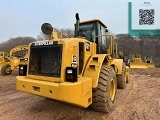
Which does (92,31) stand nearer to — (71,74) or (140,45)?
(71,74)

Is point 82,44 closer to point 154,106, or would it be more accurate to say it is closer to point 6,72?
point 154,106

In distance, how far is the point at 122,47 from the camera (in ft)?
100

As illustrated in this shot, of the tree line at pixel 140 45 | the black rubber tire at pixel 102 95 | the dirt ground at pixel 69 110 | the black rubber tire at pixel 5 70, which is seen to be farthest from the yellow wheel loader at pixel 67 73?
the tree line at pixel 140 45

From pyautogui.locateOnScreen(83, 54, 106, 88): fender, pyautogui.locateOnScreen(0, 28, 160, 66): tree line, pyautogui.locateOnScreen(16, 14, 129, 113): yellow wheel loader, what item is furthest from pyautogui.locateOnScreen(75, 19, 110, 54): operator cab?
pyautogui.locateOnScreen(0, 28, 160, 66): tree line

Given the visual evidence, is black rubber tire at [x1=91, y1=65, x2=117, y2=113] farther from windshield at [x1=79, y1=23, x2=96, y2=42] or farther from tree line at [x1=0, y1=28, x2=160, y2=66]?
tree line at [x1=0, y1=28, x2=160, y2=66]

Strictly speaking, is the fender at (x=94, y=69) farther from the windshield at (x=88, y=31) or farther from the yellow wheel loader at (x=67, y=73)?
the windshield at (x=88, y=31)

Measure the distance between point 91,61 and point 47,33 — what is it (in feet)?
3.88

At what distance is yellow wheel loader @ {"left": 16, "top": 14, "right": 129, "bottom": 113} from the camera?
3.88 metres

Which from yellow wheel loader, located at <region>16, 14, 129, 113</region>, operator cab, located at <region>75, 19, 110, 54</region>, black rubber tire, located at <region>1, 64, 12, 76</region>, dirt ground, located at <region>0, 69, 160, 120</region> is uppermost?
operator cab, located at <region>75, 19, 110, 54</region>

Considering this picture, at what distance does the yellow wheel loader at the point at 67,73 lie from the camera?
388 centimetres

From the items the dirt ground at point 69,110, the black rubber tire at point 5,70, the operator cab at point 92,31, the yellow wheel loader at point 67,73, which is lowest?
the dirt ground at point 69,110

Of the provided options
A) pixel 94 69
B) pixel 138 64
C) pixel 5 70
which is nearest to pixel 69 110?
pixel 94 69

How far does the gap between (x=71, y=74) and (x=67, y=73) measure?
0.11m

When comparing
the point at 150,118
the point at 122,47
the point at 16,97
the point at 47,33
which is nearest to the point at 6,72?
the point at 16,97
